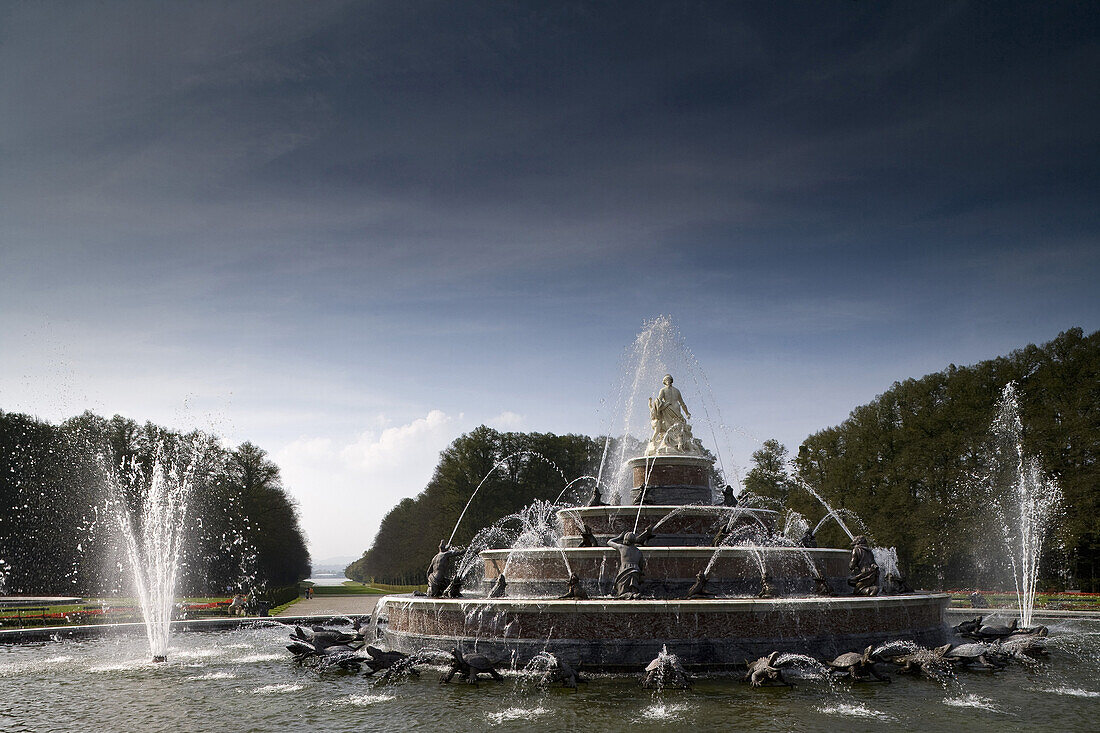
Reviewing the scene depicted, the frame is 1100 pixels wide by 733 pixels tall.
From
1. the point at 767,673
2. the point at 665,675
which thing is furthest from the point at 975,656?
the point at 665,675

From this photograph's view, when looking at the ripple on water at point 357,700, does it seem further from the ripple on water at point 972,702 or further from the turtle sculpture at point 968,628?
the turtle sculpture at point 968,628

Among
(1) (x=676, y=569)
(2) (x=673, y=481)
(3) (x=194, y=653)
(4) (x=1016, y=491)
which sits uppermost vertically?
(2) (x=673, y=481)

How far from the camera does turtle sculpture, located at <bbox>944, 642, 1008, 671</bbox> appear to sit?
58.6 feet

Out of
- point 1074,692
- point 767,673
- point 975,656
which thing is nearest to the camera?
point 1074,692

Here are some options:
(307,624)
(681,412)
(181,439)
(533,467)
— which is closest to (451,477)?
(533,467)

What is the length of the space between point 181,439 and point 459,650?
189 feet

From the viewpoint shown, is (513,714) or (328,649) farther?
(328,649)

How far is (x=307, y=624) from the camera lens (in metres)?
32.4

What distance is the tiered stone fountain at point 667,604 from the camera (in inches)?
691

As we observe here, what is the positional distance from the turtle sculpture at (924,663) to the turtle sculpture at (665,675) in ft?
16.7

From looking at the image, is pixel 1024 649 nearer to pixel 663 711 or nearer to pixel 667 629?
pixel 667 629

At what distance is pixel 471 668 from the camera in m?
17.1

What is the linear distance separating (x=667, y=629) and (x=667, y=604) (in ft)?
1.86

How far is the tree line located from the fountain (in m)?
33.7
